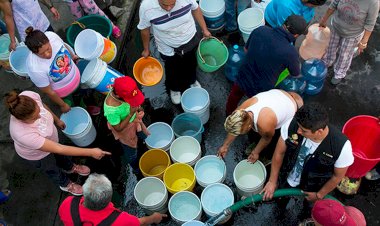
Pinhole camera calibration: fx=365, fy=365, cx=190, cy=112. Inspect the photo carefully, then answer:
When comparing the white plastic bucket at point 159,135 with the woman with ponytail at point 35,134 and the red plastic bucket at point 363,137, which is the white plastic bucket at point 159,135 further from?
the red plastic bucket at point 363,137

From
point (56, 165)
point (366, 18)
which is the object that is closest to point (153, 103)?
point (56, 165)

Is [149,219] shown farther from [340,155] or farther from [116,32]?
[116,32]

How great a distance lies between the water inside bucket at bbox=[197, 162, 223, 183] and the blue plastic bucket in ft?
1.32

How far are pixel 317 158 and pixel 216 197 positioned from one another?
132 centimetres

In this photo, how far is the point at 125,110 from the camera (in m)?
3.66

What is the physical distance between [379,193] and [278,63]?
6.69 feet

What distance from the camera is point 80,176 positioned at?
185 inches

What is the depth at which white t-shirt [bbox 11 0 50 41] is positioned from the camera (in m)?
4.43

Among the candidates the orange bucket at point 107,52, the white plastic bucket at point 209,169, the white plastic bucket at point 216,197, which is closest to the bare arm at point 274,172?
the white plastic bucket at point 216,197

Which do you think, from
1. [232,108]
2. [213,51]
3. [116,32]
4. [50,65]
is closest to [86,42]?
[116,32]

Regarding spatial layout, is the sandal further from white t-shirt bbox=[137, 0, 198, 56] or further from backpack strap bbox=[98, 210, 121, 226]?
backpack strap bbox=[98, 210, 121, 226]

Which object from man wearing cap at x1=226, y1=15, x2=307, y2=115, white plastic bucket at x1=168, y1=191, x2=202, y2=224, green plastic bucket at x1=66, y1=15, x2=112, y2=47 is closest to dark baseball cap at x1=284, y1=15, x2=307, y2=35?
man wearing cap at x1=226, y1=15, x2=307, y2=115

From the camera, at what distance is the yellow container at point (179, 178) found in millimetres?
4171

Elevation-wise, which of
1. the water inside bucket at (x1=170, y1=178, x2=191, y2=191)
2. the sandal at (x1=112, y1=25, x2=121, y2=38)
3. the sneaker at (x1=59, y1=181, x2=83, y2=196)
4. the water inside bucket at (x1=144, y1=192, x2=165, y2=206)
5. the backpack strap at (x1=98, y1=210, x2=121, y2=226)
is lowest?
the sneaker at (x1=59, y1=181, x2=83, y2=196)
